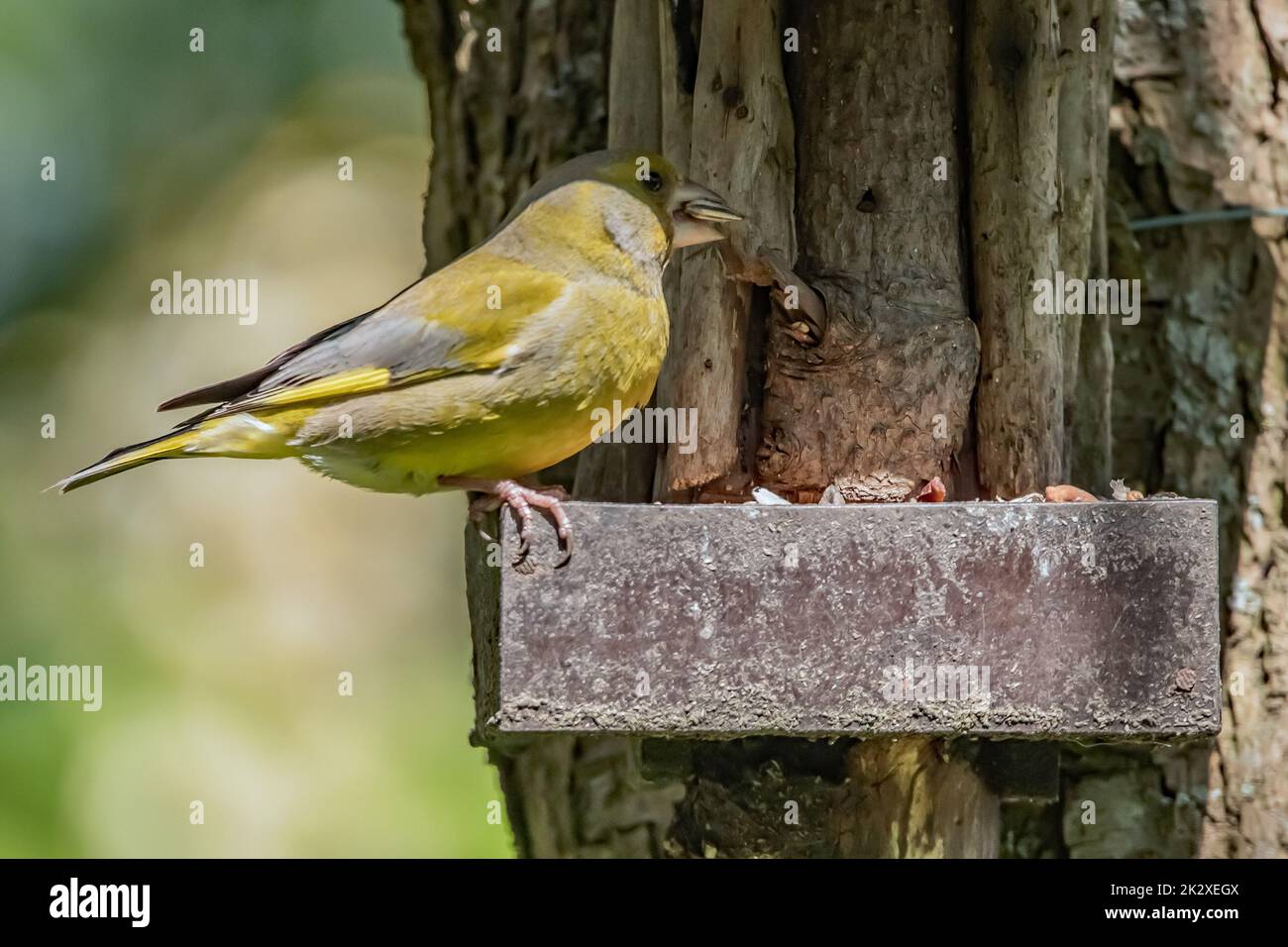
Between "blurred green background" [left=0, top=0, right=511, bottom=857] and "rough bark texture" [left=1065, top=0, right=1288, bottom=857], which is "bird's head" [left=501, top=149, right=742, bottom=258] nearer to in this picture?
"rough bark texture" [left=1065, top=0, right=1288, bottom=857]

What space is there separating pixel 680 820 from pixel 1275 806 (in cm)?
165

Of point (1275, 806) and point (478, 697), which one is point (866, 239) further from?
point (1275, 806)

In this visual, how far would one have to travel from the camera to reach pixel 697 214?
359cm

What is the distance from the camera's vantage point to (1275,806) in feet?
13.8

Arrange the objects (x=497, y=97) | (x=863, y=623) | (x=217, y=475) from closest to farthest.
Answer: (x=863, y=623) < (x=497, y=97) < (x=217, y=475)

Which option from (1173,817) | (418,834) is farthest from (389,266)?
(1173,817)

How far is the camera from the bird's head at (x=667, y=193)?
3582mm

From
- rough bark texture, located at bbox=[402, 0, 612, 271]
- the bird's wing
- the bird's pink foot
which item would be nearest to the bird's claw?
the bird's pink foot

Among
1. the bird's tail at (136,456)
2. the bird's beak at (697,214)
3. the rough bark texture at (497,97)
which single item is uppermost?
the rough bark texture at (497,97)

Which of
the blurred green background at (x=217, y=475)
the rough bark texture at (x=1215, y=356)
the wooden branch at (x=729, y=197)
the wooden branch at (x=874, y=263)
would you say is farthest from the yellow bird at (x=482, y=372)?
the blurred green background at (x=217, y=475)

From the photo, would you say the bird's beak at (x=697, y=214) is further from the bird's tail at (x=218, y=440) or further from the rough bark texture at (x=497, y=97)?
the bird's tail at (x=218, y=440)

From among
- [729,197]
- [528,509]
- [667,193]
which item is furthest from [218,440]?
[729,197]

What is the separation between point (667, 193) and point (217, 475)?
477 cm

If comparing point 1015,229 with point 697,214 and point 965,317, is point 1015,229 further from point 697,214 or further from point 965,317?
point 697,214
